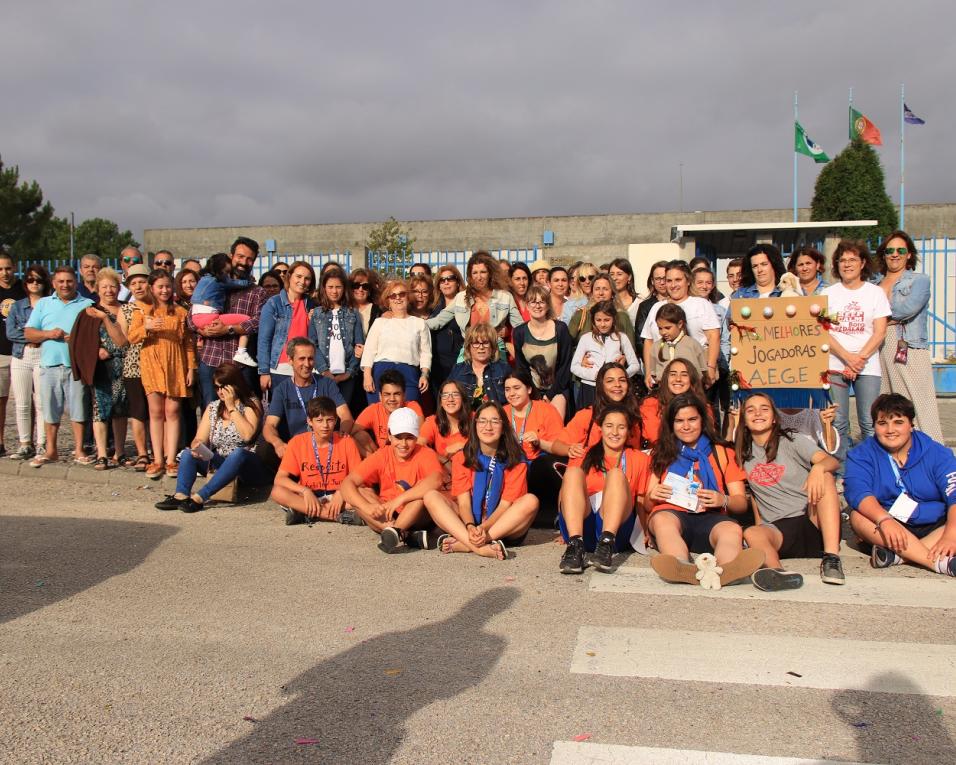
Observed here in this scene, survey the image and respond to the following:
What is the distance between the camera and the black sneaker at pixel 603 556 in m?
5.72

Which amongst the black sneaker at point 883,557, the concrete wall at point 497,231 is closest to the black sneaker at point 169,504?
the black sneaker at point 883,557

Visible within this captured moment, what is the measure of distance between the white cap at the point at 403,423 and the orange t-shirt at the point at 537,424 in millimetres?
796

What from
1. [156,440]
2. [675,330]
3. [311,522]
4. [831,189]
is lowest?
[311,522]

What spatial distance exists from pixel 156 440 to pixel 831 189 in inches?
843

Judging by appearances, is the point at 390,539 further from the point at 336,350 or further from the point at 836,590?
the point at 836,590

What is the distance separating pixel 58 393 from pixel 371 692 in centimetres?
707

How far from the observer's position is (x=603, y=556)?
576 centimetres

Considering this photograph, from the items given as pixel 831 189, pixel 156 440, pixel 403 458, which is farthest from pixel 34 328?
pixel 831 189

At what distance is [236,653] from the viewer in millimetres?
4254

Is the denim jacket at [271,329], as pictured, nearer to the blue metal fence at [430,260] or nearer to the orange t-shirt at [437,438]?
the orange t-shirt at [437,438]

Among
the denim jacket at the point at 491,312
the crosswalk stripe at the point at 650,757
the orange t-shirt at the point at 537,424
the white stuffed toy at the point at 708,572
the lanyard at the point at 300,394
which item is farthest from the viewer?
the denim jacket at the point at 491,312

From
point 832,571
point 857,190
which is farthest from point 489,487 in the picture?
point 857,190

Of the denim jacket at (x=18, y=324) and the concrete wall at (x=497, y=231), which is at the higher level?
the concrete wall at (x=497, y=231)

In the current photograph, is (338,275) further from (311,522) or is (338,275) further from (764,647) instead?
(764,647)
